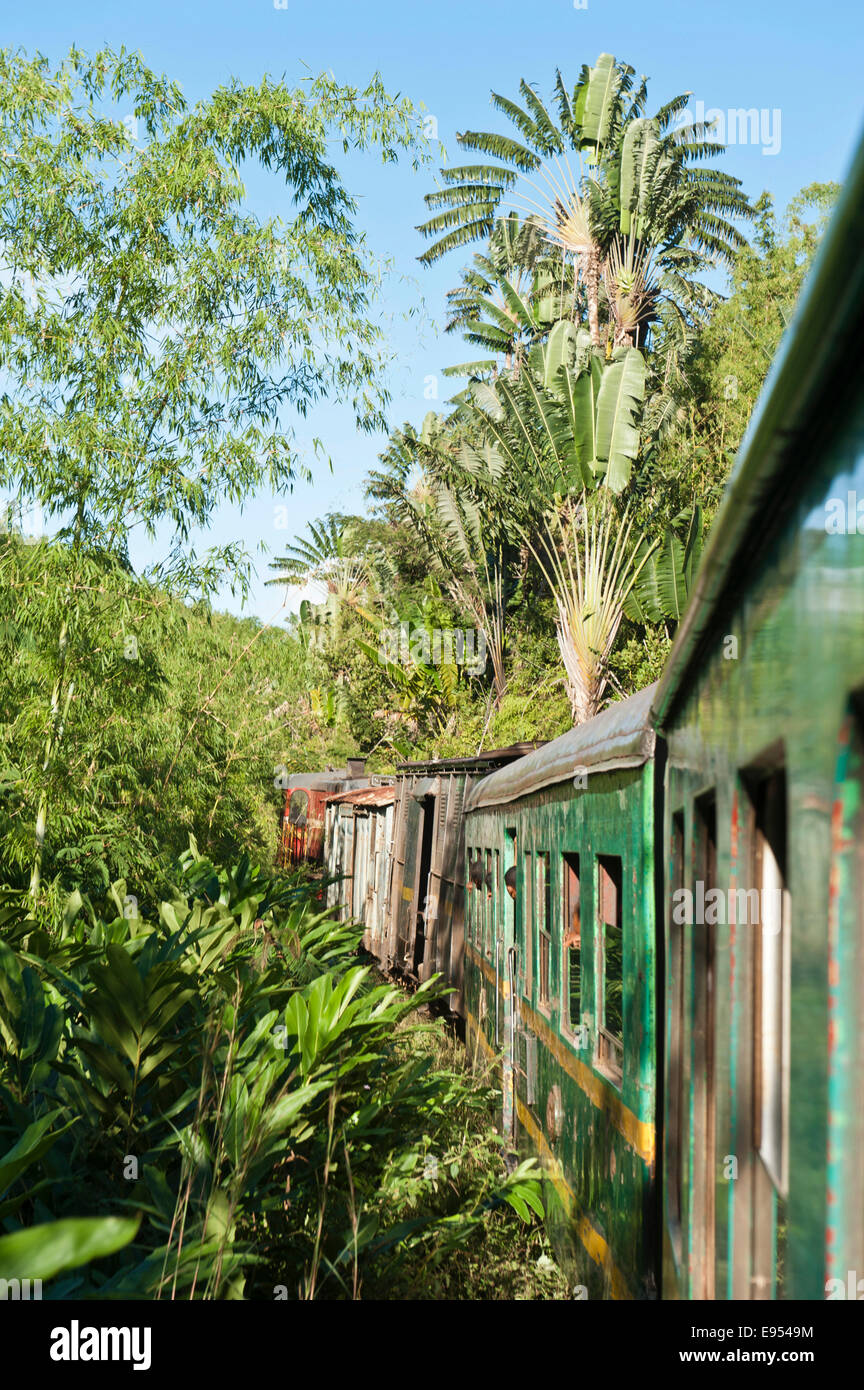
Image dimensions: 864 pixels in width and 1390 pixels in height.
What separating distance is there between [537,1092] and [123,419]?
537 cm

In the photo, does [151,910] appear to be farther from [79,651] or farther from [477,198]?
[477,198]

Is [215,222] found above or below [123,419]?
above

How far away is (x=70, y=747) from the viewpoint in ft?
25.4

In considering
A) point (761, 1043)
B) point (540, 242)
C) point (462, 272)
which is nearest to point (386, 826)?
point (761, 1043)

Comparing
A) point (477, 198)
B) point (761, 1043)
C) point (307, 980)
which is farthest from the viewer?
point (477, 198)

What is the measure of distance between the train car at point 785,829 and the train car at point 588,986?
813 mm

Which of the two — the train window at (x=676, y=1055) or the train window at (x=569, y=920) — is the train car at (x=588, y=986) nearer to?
the train window at (x=569, y=920)

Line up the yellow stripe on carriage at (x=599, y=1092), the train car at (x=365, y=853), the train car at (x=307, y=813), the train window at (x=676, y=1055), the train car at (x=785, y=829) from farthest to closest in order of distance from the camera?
the train car at (x=307, y=813) → the train car at (x=365, y=853) → the yellow stripe on carriage at (x=599, y=1092) → the train window at (x=676, y=1055) → the train car at (x=785, y=829)

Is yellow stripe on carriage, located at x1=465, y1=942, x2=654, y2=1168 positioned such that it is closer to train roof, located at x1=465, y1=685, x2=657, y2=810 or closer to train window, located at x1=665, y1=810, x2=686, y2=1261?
train window, located at x1=665, y1=810, x2=686, y2=1261

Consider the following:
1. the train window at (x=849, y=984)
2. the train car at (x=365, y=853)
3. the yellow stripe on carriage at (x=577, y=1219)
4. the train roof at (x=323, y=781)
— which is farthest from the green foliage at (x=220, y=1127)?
the train roof at (x=323, y=781)

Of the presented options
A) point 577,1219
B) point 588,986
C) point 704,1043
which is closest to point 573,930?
point 588,986

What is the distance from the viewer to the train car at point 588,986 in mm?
3453

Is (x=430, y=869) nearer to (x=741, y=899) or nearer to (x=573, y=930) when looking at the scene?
(x=573, y=930)

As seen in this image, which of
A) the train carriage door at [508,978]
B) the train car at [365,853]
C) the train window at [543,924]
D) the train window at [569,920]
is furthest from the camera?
the train car at [365,853]
